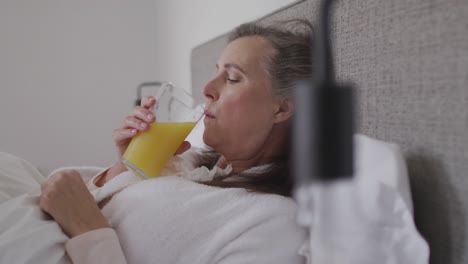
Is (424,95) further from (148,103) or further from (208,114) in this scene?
(148,103)

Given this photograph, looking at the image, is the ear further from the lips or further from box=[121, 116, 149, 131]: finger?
box=[121, 116, 149, 131]: finger

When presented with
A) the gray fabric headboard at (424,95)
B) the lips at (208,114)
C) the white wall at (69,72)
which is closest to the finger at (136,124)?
the lips at (208,114)

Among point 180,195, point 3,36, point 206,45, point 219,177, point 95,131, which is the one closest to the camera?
point 180,195

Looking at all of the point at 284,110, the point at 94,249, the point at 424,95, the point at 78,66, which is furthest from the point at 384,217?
the point at 78,66

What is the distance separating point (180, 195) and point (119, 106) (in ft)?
7.14

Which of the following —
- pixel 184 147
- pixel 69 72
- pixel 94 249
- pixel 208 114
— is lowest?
pixel 94 249

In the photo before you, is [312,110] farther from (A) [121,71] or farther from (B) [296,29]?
(A) [121,71]

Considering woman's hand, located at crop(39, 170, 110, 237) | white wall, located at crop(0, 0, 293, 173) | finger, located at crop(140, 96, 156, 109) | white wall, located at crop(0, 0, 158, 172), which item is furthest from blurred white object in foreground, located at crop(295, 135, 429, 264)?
white wall, located at crop(0, 0, 158, 172)

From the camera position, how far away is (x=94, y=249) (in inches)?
30.0

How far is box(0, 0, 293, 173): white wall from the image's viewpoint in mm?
2543

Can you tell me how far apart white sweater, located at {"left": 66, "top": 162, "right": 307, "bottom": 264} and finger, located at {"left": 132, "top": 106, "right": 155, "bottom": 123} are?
22cm

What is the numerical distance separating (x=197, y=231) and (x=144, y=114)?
39 centimetres

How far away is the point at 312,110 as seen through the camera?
0.79 feet

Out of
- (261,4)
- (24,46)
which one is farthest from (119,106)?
(261,4)
